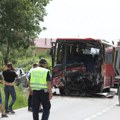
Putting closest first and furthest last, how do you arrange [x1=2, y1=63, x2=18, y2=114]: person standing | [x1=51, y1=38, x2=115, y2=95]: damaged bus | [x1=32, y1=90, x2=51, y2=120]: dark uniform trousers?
[x1=32, y1=90, x2=51, y2=120]: dark uniform trousers, [x1=2, y1=63, x2=18, y2=114]: person standing, [x1=51, y1=38, x2=115, y2=95]: damaged bus

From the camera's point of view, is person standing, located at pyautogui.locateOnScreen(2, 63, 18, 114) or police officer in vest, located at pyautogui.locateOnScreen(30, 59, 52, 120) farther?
person standing, located at pyautogui.locateOnScreen(2, 63, 18, 114)

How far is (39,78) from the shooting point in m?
12.9

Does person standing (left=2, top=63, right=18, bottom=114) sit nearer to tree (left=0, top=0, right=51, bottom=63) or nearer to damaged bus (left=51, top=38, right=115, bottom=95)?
damaged bus (left=51, top=38, right=115, bottom=95)

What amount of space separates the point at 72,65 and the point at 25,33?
26432 millimetres

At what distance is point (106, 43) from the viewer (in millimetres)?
28859

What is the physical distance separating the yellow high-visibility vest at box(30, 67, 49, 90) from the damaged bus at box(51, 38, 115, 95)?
47.9ft

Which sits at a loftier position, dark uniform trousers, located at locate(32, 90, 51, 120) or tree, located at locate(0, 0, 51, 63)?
tree, located at locate(0, 0, 51, 63)

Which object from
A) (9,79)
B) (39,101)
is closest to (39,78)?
(39,101)

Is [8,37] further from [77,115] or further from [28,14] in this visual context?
[77,115]

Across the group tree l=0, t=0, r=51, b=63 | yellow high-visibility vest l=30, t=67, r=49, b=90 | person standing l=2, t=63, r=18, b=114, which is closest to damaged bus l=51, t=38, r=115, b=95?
person standing l=2, t=63, r=18, b=114

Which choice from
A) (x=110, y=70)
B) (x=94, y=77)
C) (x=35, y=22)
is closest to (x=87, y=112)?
(x=94, y=77)

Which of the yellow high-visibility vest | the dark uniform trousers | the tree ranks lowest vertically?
the dark uniform trousers

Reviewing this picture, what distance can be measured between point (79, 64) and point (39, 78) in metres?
15.4

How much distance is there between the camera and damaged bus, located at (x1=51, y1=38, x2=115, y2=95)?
2785cm
